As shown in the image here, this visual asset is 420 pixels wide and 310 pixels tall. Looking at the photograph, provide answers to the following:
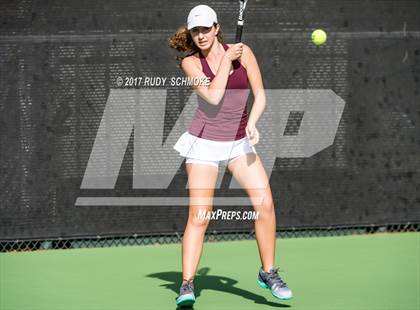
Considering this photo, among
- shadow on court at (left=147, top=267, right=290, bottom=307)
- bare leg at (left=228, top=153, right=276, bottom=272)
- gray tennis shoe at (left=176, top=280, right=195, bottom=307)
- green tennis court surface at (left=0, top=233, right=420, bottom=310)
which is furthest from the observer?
shadow on court at (left=147, top=267, right=290, bottom=307)

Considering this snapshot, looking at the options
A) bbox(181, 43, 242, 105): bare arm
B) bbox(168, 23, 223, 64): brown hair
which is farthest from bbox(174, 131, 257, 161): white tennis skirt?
bbox(168, 23, 223, 64): brown hair

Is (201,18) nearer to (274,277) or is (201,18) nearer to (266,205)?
(266,205)

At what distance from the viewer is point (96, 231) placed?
785 cm

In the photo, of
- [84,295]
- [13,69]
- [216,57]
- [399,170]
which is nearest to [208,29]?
[216,57]

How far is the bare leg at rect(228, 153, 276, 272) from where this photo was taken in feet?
18.2

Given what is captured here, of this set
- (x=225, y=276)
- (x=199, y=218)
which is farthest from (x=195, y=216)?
(x=225, y=276)

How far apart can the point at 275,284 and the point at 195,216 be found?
2.05 ft

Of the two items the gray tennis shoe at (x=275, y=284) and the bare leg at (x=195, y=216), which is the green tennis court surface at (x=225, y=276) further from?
the bare leg at (x=195, y=216)

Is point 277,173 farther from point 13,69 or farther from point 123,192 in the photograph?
point 13,69

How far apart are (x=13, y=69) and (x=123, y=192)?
134cm

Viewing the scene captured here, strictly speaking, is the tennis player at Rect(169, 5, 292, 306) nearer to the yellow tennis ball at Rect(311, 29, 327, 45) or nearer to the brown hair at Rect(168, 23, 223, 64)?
the brown hair at Rect(168, 23, 223, 64)

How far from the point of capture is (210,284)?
6.47 meters

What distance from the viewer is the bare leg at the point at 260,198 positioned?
5.54 metres

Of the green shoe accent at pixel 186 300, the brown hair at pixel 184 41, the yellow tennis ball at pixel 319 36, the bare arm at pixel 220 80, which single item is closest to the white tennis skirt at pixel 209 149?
→ the bare arm at pixel 220 80
